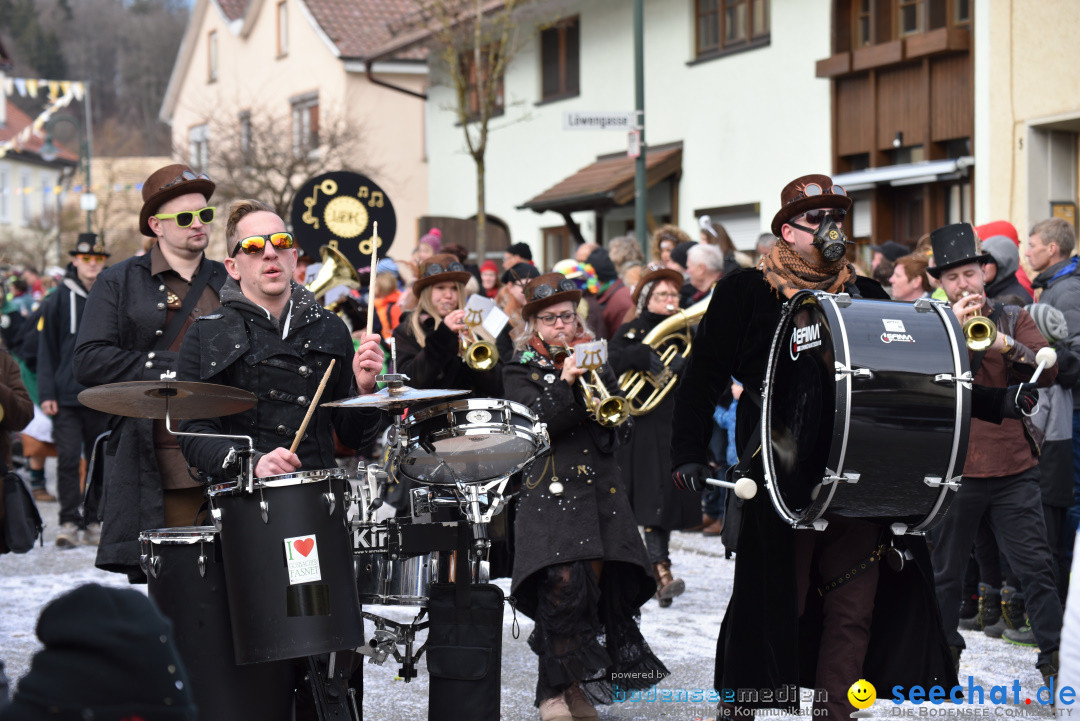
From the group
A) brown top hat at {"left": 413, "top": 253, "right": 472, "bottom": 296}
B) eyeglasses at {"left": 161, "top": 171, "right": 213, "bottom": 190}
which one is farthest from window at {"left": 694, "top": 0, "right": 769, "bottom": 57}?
eyeglasses at {"left": 161, "top": 171, "right": 213, "bottom": 190}

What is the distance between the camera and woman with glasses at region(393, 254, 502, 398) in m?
7.12

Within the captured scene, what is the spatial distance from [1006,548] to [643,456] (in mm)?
2628

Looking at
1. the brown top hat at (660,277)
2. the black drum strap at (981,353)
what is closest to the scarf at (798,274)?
the black drum strap at (981,353)

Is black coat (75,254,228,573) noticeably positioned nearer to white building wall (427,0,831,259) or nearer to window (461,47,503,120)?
white building wall (427,0,831,259)

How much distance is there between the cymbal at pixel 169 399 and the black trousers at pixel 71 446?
677 centimetres

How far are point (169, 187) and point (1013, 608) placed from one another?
16.5 feet

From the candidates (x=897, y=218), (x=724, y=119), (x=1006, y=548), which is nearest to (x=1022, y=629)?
(x=1006, y=548)

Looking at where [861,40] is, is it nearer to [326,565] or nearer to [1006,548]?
[1006,548]

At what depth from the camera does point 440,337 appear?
716cm

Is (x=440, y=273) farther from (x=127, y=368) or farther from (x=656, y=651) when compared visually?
(x=127, y=368)

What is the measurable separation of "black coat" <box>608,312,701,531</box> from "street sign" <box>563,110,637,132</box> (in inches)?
208

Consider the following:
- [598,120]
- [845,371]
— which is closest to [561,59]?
[598,120]

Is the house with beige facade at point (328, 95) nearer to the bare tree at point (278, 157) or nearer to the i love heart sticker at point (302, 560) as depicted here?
the bare tree at point (278, 157)

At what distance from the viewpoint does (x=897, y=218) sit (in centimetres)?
1650
